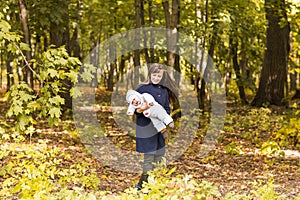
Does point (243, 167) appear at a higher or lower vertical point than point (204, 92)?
lower

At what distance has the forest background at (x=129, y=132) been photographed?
582 cm

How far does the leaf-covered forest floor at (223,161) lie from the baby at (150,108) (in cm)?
133

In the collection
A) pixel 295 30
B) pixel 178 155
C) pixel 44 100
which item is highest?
Result: pixel 295 30

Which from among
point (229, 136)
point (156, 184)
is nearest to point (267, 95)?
point (229, 136)

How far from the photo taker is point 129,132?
524 inches

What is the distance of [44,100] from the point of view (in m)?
6.48

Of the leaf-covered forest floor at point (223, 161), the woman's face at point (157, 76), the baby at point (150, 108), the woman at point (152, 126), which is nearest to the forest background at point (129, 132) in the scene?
the leaf-covered forest floor at point (223, 161)

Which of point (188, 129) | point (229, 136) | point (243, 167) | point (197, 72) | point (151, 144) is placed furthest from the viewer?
point (197, 72)

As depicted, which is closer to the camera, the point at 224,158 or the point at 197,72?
the point at 224,158

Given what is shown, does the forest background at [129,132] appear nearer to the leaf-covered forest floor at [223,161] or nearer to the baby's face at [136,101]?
the leaf-covered forest floor at [223,161]

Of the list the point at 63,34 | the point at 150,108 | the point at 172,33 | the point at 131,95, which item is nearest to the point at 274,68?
the point at 172,33

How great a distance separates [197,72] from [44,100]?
41.5 feet

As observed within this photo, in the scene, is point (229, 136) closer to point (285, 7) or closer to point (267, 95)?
point (285, 7)

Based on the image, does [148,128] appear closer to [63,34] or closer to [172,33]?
[172,33]
